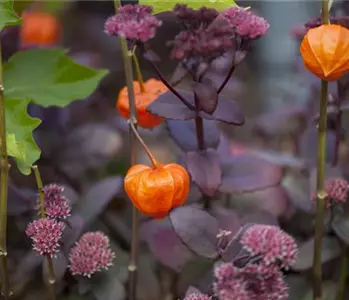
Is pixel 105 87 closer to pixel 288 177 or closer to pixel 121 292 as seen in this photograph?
pixel 288 177

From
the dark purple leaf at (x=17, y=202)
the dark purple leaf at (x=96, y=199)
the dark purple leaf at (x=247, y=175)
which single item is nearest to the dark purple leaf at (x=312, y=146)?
the dark purple leaf at (x=247, y=175)

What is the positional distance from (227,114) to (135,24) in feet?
0.45

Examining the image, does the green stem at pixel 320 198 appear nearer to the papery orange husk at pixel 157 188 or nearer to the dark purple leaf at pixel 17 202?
the papery orange husk at pixel 157 188

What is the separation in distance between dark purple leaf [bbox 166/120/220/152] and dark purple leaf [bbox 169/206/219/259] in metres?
0.12

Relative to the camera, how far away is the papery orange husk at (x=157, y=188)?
0.56 meters

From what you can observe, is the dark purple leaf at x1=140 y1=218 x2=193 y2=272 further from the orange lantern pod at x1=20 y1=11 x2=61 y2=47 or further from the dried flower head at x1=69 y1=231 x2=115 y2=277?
the orange lantern pod at x1=20 y1=11 x2=61 y2=47

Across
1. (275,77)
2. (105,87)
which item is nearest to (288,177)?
(105,87)

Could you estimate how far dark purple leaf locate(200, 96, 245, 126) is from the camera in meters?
0.60

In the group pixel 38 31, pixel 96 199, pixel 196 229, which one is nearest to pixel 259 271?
pixel 196 229

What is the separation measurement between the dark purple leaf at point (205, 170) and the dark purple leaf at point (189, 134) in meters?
0.04

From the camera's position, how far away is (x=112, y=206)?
0.94 m

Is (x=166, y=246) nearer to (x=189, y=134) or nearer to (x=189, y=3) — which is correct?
(x=189, y=134)

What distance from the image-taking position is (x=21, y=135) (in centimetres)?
61

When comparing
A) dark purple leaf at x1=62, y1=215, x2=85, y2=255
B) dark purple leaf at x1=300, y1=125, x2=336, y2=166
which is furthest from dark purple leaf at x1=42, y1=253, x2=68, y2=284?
dark purple leaf at x1=300, y1=125, x2=336, y2=166
